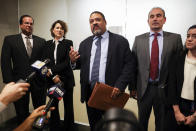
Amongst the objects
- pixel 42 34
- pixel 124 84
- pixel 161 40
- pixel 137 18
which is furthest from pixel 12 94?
pixel 42 34

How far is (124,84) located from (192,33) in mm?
873

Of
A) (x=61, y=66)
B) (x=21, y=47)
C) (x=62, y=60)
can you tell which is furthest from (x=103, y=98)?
(x=21, y=47)

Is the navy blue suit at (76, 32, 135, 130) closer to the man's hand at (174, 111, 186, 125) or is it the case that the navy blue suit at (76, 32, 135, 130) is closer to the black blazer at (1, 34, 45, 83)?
the man's hand at (174, 111, 186, 125)

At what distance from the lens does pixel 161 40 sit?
214 cm

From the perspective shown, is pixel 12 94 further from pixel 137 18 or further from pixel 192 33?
pixel 137 18

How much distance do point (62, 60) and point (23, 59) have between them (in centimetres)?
60

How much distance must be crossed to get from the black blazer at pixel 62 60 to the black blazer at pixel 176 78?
1.48 metres

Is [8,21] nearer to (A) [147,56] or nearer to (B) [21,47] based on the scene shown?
(B) [21,47]

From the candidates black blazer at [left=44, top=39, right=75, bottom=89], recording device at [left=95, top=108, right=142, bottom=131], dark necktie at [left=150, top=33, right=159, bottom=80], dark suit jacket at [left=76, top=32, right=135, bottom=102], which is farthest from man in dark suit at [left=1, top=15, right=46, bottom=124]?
recording device at [left=95, top=108, right=142, bottom=131]

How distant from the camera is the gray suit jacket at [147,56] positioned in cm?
204

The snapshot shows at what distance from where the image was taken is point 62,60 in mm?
2738

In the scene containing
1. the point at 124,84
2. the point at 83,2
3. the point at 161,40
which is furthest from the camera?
the point at 83,2

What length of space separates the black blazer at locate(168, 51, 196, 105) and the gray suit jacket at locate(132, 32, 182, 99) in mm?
103

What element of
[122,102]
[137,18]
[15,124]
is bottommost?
[15,124]
